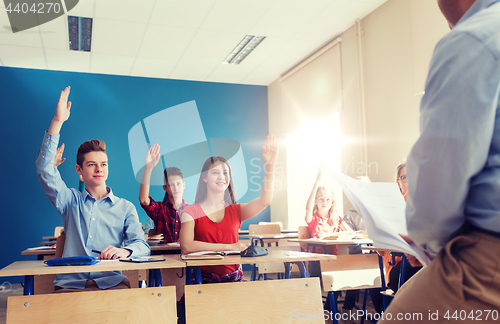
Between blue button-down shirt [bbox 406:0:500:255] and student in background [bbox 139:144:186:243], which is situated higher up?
blue button-down shirt [bbox 406:0:500:255]

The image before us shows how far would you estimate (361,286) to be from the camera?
2.88 m

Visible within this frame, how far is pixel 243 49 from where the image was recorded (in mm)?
5484

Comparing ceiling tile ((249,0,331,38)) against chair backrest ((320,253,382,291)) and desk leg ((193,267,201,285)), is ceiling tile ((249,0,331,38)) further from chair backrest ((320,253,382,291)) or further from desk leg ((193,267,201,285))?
Answer: desk leg ((193,267,201,285))

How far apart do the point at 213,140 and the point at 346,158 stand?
2.66 m

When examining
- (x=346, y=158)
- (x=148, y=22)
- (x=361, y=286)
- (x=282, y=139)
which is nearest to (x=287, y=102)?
(x=282, y=139)

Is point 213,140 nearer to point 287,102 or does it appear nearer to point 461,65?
point 287,102

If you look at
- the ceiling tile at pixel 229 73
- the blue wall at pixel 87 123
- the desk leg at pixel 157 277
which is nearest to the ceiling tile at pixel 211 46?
the ceiling tile at pixel 229 73

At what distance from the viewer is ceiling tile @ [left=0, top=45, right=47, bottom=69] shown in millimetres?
5176

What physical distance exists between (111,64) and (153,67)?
0.61m

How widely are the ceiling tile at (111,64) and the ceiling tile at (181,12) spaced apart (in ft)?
4.30

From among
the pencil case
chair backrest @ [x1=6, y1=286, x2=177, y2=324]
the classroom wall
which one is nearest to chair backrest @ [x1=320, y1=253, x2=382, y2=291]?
the classroom wall

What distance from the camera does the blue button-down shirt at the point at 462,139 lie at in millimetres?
542

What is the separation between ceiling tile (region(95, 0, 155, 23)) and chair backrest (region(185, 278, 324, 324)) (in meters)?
3.40

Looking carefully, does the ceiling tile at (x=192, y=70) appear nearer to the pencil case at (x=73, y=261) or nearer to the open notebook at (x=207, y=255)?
the open notebook at (x=207, y=255)
